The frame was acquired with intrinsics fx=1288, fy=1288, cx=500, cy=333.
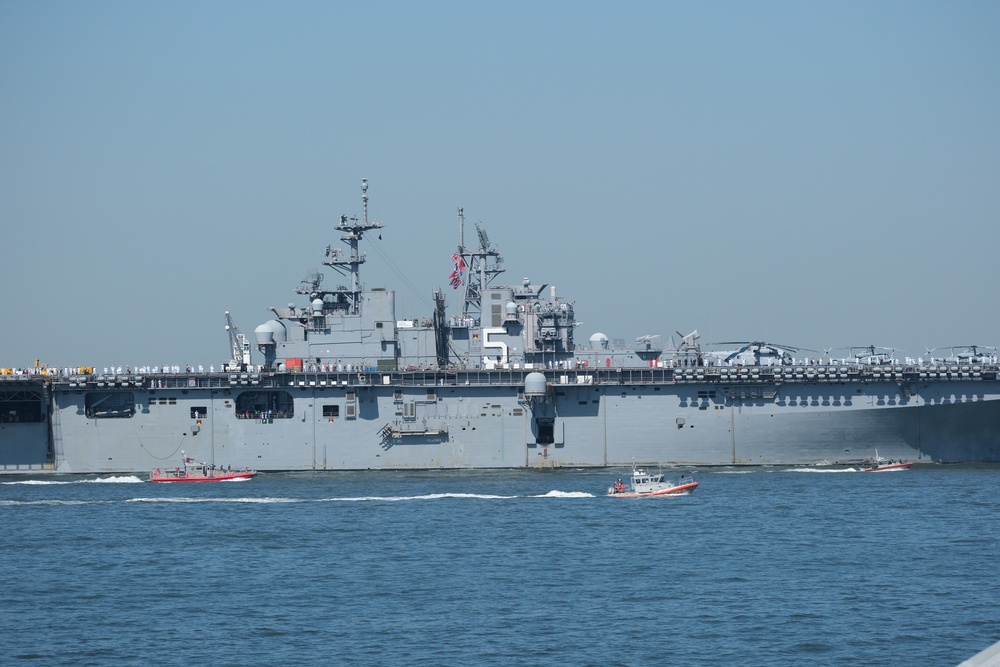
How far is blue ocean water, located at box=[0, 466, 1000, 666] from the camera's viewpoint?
25.2m

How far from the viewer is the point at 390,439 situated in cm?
5366

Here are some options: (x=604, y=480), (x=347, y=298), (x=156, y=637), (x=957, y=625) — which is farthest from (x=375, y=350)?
(x=957, y=625)

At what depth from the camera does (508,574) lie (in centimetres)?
3173

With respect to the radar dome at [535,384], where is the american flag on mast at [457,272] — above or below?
above

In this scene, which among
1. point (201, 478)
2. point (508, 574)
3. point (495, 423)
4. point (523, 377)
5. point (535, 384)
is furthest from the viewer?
point (523, 377)

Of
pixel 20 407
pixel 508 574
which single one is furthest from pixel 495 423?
pixel 508 574

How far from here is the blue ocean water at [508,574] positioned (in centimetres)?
2519

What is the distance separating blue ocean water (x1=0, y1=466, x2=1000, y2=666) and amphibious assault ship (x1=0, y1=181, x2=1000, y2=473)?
152 inches

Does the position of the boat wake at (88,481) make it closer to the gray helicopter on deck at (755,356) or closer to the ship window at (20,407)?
the ship window at (20,407)

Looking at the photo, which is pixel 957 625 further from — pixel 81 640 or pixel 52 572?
pixel 52 572

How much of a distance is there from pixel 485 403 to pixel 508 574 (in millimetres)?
21929

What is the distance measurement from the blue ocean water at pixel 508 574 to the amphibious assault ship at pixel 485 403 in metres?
3.87

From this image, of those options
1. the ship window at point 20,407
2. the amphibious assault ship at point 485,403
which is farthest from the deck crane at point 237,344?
the ship window at point 20,407

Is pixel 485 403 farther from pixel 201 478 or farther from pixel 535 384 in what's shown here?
pixel 201 478
